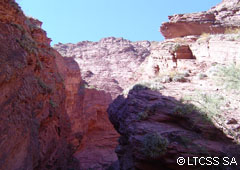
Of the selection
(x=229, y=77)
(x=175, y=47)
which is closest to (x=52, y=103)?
(x=229, y=77)

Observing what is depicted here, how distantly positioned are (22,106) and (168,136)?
4.83m

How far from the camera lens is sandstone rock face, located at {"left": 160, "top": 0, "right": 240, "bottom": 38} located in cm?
1508

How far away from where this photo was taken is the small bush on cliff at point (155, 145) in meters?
5.80

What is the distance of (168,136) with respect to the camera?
6.14 m

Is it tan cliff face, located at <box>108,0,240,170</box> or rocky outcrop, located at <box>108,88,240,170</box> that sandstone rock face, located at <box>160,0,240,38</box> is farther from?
rocky outcrop, located at <box>108,88,240,170</box>

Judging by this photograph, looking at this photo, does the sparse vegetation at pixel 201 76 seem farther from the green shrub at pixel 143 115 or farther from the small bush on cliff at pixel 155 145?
the small bush on cliff at pixel 155 145

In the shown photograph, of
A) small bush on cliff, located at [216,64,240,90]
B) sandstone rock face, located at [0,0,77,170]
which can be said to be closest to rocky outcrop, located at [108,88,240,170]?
small bush on cliff, located at [216,64,240,90]

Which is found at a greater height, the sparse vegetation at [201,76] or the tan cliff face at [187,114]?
the sparse vegetation at [201,76]

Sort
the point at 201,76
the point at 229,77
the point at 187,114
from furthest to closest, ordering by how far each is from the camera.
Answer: the point at 201,76 < the point at 229,77 < the point at 187,114

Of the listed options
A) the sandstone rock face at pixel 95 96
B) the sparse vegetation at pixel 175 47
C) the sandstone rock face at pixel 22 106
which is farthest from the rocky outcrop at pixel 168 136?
the sandstone rock face at pixel 95 96

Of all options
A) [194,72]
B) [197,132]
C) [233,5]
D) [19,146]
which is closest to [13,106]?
[19,146]

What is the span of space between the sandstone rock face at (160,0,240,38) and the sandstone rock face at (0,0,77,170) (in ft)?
39.4

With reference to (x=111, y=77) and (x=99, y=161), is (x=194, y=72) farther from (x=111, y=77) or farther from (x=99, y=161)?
(x=111, y=77)

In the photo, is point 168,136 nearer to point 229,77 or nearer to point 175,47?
point 229,77
